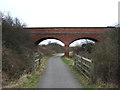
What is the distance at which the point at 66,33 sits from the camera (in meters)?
40.6

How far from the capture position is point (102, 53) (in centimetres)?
993

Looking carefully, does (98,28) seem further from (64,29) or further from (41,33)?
(41,33)

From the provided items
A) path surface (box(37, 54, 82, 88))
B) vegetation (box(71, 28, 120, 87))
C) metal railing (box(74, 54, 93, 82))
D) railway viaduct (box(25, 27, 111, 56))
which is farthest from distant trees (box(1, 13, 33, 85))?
railway viaduct (box(25, 27, 111, 56))

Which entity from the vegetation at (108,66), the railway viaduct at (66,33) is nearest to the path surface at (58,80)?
the vegetation at (108,66)

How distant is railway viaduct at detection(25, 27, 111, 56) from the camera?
4022 centimetres

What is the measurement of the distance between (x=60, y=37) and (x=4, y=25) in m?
24.4

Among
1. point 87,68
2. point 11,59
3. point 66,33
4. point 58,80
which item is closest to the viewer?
point 58,80

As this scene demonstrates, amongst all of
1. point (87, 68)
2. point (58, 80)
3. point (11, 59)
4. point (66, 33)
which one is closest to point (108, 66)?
point (87, 68)

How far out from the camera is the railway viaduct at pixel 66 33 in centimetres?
4022

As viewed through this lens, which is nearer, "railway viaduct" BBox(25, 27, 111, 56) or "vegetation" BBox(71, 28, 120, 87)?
"vegetation" BBox(71, 28, 120, 87)

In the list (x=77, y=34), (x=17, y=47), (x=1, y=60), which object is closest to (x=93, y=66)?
(x=1, y=60)

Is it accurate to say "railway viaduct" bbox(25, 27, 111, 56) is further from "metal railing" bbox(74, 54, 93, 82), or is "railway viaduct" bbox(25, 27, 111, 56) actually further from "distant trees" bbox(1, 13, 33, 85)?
"metal railing" bbox(74, 54, 93, 82)

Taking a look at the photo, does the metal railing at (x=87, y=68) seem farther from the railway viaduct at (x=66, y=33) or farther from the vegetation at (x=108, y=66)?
the railway viaduct at (x=66, y=33)

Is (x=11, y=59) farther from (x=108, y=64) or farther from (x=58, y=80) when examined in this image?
(x=108, y=64)
